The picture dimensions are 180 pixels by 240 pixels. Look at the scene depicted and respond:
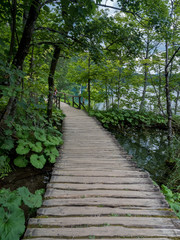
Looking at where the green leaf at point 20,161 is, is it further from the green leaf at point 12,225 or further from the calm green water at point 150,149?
the calm green water at point 150,149

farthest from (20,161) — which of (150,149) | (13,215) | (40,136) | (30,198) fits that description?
(150,149)

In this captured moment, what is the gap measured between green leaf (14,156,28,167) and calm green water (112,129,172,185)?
4451mm

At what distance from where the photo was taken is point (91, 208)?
2.02m

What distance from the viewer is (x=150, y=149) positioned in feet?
24.1

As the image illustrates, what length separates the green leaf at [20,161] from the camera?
3.56m

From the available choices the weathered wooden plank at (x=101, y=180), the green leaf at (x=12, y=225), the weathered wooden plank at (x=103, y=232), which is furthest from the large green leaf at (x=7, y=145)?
the weathered wooden plank at (x=103, y=232)

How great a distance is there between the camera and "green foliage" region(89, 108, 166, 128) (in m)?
9.59

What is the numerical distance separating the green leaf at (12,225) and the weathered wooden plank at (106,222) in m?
0.27

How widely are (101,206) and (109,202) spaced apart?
6.2 inches

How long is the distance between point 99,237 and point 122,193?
88 centimetres

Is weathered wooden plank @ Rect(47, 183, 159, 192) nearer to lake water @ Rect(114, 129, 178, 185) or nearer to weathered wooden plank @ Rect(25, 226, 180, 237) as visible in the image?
weathered wooden plank @ Rect(25, 226, 180, 237)

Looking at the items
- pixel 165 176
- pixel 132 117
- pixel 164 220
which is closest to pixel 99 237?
pixel 164 220

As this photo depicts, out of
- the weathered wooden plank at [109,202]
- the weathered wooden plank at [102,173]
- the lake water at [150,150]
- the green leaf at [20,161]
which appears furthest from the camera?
the lake water at [150,150]

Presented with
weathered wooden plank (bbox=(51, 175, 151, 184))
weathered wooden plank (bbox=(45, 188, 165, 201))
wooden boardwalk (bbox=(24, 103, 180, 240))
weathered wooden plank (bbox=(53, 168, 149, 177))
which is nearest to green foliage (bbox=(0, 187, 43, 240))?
wooden boardwalk (bbox=(24, 103, 180, 240))
